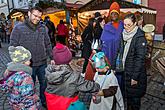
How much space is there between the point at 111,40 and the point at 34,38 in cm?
137

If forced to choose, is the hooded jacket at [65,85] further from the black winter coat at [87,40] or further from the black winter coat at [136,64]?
the black winter coat at [87,40]

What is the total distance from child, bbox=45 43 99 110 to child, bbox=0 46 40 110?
1.09 feet

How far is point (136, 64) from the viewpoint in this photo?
4.26m

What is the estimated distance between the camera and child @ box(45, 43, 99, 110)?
3.06 metres

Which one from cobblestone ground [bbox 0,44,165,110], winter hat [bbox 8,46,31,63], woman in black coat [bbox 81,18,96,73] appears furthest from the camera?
woman in black coat [bbox 81,18,96,73]

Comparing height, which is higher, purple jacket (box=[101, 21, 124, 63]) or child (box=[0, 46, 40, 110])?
purple jacket (box=[101, 21, 124, 63])

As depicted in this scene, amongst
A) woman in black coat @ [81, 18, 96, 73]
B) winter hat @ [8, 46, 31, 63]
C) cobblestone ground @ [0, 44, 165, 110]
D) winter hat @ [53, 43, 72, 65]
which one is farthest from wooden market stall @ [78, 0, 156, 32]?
winter hat @ [53, 43, 72, 65]

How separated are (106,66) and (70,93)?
30.8 inches

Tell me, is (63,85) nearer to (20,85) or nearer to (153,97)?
(20,85)

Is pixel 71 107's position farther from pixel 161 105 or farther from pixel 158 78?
pixel 158 78

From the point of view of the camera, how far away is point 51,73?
3111 millimetres

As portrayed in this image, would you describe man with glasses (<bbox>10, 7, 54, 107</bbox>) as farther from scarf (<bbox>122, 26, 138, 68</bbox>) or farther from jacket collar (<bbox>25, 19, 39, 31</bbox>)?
scarf (<bbox>122, 26, 138, 68</bbox>)

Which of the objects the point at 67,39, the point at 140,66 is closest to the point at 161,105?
the point at 140,66

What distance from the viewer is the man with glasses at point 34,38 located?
4859 mm
